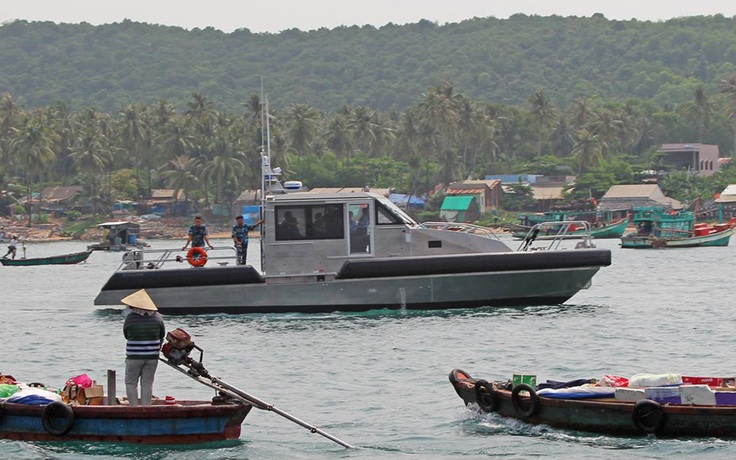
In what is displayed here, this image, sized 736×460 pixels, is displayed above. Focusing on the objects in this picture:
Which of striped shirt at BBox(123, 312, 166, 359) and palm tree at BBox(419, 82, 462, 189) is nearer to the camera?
striped shirt at BBox(123, 312, 166, 359)

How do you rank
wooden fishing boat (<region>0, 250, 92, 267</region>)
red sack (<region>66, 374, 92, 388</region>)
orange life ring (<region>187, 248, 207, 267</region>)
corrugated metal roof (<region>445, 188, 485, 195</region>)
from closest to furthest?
1. red sack (<region>66, 374, 92, 388</region>)
2. orange life ring (<region>187, 248, 207, 267</region>)
3. wooden fishing boat (<region>0, 250, 92, 267</region>)
4. corrugated metal roof (<region>445, 188, 485, 195</region>)

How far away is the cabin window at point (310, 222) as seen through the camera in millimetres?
29234

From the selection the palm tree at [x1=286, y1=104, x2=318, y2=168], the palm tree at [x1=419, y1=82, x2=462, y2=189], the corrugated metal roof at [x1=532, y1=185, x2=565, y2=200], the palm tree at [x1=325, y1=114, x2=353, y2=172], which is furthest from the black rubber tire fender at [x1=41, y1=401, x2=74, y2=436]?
the palm tree at [x1=286, y1=104, x2=318, y2=168]

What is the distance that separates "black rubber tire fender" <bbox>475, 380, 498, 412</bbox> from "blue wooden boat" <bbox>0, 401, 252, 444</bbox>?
3151 mm

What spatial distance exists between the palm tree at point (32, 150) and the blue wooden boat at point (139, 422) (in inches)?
4473

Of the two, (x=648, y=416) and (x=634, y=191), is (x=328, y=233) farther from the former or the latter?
(x=634, y=191)

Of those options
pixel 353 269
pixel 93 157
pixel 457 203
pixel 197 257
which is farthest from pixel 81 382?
pixel 93 157

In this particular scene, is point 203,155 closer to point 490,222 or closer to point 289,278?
point 490,222

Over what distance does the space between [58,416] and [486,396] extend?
204 inches

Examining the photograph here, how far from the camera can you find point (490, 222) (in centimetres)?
11894

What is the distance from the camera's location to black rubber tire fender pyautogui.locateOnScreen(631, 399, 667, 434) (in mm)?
15797

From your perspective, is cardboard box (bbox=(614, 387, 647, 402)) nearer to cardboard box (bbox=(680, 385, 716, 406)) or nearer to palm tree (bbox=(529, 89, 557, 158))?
cardboard box (bbox=(680, 385, 716, 406))

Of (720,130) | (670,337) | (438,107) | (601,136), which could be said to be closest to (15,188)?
(438,107)

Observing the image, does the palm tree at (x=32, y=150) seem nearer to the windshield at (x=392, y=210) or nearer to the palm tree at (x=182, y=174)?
the palm tree at (x=182, y=174)
